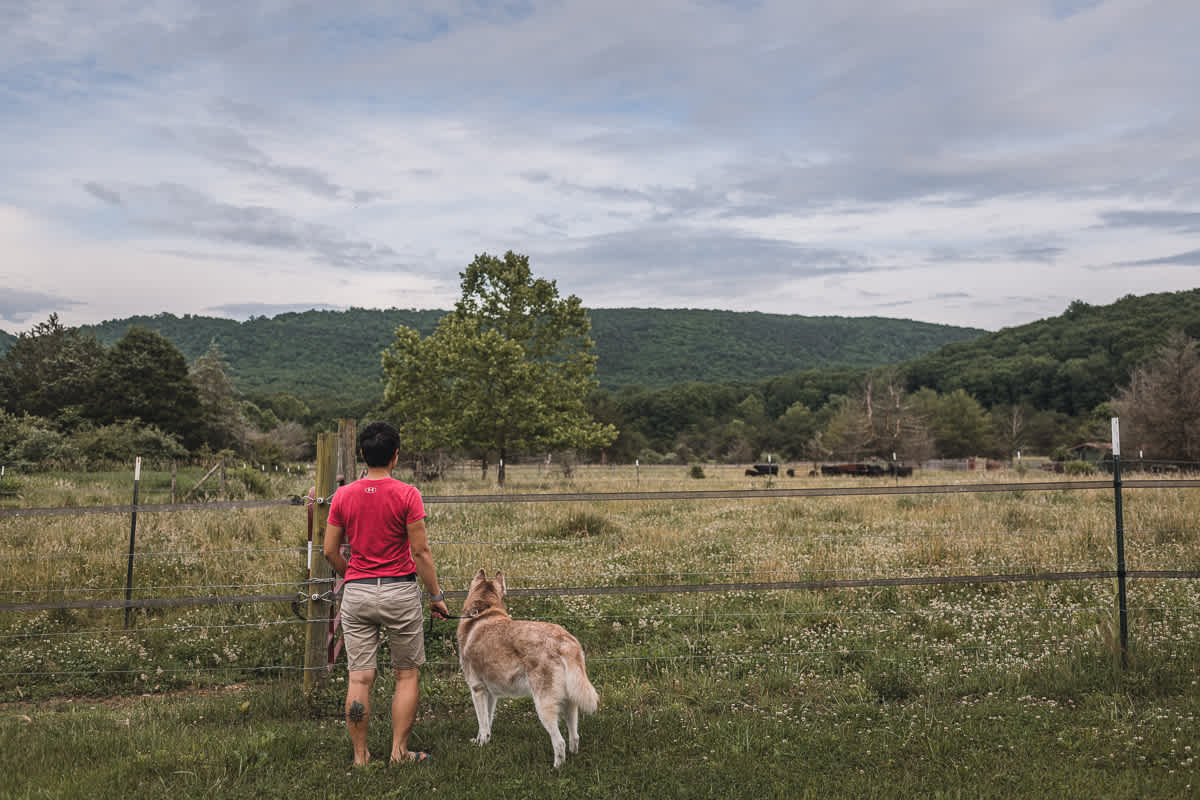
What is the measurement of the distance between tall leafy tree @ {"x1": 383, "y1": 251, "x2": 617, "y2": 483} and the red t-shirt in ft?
99.5

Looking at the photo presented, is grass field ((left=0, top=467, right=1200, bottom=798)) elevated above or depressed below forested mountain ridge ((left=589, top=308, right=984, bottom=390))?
below

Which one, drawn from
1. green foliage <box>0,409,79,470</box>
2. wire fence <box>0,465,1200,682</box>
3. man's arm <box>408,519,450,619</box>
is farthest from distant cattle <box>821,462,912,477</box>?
man's arm <box>408,519,450,619</box>

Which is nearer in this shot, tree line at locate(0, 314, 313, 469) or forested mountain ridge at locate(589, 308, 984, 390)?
tree line at locate(0, 314, 313, 469)

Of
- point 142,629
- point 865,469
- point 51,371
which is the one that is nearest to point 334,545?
point 142,629

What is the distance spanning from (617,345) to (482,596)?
17452 centimetres

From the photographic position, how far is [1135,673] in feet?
21.4

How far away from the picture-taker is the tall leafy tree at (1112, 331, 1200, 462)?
118ft

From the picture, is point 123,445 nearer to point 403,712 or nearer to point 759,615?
point 759,615

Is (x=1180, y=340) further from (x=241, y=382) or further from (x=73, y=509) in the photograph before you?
(x=241, y=382)

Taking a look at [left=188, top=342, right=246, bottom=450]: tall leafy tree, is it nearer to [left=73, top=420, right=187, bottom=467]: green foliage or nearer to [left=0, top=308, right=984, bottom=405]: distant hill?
[left=73, top=420, right=187, bottom=467]: green foliage

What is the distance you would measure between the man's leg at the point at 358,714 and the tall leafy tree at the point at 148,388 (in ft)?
163

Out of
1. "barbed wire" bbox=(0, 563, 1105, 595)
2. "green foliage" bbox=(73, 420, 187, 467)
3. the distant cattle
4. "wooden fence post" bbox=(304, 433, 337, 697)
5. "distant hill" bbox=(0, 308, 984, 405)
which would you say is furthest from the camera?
"distant hill" bbox=(0, 308, 984, 405)

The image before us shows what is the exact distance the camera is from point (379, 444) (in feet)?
16.6

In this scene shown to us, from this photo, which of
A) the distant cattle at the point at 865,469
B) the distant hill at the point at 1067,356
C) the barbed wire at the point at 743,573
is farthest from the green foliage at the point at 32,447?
the distant hill at the point at 1067,356
